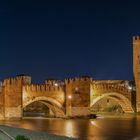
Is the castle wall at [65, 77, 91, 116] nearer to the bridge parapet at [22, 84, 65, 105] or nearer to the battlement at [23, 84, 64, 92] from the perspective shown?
the bridge parapet at [22, 84, 65, 105]

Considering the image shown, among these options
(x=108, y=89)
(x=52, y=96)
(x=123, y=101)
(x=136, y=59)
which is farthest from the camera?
(x=136, y=59)

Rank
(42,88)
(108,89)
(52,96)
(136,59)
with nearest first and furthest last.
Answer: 1. (42,88)
2. (52,96)
3. (108,89)
4. (136,59)

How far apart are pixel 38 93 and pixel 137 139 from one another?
19984 mm

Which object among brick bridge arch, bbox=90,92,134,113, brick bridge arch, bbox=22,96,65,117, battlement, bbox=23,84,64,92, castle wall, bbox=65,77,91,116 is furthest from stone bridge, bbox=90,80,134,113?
battlement, bbox=23,84,64,92

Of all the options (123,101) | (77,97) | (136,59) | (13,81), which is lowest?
(123,101)

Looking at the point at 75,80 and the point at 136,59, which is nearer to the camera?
the point at 75,80

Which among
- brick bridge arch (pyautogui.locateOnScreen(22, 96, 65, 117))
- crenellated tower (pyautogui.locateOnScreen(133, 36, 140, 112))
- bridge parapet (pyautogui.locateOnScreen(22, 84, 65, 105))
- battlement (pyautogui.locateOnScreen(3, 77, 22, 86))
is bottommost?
brick bridge arch (pyautogui.locateOnScreen(22, 96, 65, 117))

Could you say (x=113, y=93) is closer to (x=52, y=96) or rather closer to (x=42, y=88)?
(x=52, y=96)

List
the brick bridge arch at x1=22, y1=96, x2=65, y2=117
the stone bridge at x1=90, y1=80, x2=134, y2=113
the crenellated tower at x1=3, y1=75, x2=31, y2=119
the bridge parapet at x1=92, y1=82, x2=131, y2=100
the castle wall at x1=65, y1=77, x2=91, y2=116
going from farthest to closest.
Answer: the bridge parapet at x1=92, y1=82, x2=131, y2=100 → the stone bridge at x1=90, y1=80, x2=134, y2=113 → the castle wall at x1=65, y1=77, x2=91, y2=116 → the brick bridge arch at x1=22, y1=96, x2=65, y2=117 → the crenellated tower at x1=3, y1=75, x2=31, y2=119

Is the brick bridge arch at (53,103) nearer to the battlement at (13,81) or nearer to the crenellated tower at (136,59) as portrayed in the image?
the battlement at (13,81)

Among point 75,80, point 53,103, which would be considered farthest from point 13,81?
point 75,80

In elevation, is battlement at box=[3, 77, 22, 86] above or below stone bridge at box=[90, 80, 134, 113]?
above

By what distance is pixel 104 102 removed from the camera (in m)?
61.1

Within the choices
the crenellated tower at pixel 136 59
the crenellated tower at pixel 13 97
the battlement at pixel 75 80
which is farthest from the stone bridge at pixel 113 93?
the crenellated tower at pixel 13 97
